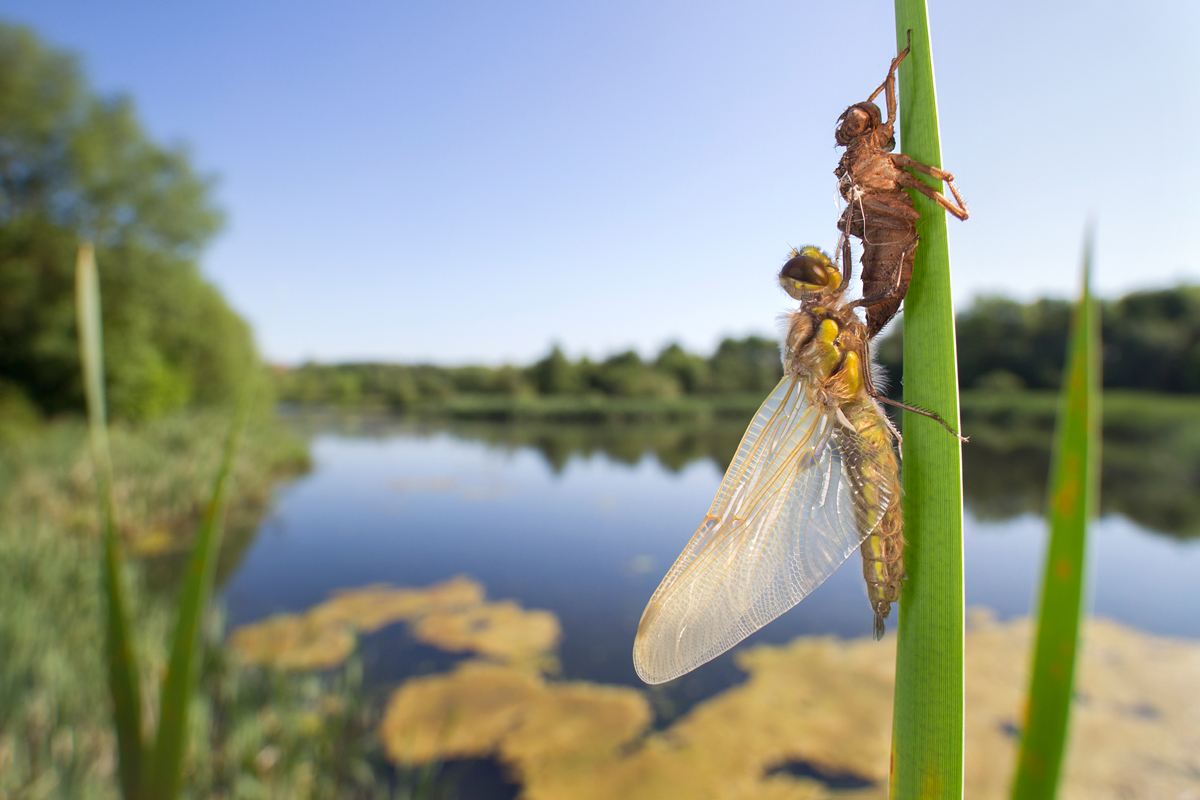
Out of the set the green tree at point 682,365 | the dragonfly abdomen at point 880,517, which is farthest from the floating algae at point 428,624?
the green tree at point 682,365

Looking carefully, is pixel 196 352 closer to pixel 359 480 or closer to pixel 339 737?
pixel 359 480

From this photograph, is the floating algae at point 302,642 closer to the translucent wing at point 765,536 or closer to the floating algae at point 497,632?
→ the floating algae at point 497,632

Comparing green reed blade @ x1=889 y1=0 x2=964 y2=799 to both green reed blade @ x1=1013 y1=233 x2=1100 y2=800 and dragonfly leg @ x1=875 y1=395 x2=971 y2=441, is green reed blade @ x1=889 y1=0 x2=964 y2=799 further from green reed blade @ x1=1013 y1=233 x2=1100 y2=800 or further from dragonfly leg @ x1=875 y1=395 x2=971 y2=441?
green reed blade @ x1=1013 y1=233 x2=1100 y2=800

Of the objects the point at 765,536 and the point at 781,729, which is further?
the point at 781,729

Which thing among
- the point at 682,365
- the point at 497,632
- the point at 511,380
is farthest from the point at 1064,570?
the point at 511,380

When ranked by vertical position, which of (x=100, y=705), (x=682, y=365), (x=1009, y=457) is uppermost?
(x=682, y=365)

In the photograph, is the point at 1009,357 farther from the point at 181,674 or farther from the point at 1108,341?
the point at 181,674

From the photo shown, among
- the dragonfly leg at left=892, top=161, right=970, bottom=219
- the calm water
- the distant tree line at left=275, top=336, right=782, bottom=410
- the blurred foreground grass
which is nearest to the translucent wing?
the dragonfly leg at left=892, top=161, right=970, bottom=219
